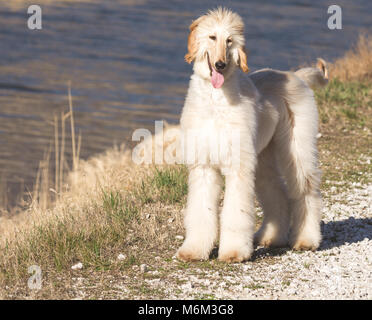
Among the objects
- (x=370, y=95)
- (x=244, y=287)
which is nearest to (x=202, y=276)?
(x=244, y=287)

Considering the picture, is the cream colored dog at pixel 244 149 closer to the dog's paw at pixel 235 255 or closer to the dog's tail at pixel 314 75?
the dog's paw at pixel 235 255

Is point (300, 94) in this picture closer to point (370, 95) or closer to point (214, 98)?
point (214, 98)

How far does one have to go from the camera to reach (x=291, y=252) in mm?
6355

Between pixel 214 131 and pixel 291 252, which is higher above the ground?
pixel 214 131

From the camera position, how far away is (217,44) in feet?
A: 18.1

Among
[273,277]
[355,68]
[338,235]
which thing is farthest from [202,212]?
[355,68]

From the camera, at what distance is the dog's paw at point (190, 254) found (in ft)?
19.5

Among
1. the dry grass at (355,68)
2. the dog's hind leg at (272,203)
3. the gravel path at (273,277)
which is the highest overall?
the dry grass at (355,68)

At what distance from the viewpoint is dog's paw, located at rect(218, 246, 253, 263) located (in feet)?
19.2

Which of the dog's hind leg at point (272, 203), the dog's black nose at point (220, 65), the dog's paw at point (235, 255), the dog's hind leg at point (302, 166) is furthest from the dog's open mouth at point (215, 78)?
the dog's paw at point (235, 255)

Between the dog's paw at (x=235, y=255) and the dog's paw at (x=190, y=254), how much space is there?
15 centimetres

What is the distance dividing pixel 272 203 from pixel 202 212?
96cm

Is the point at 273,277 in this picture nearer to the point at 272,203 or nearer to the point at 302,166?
the point at 272,203

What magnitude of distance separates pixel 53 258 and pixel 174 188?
6.67 feet
